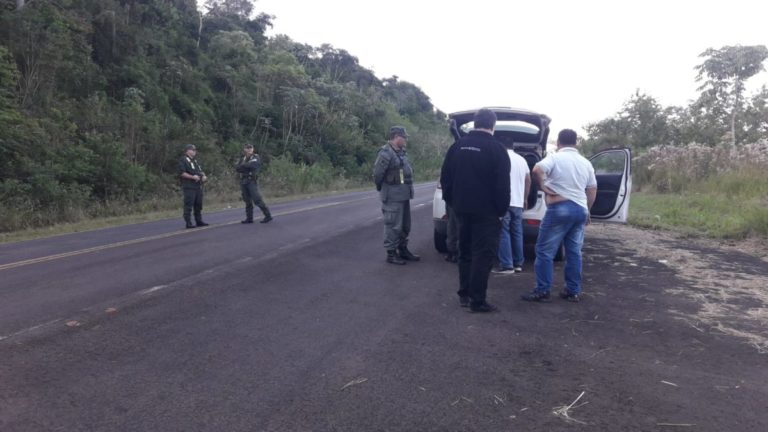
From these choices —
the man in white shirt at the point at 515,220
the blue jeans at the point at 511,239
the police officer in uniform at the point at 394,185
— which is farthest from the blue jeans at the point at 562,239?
the police officer in uniform at the point at 394,185

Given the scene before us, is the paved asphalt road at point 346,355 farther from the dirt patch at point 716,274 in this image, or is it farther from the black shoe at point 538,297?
the dirt patch at point 716,274

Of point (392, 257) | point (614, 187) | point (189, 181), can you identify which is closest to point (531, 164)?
point (614, 187)

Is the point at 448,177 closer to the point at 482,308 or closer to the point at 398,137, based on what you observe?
the point at 482,308

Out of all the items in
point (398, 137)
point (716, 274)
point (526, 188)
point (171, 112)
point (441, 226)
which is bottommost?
point (716, 274)

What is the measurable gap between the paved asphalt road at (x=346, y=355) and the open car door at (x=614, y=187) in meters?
1.19

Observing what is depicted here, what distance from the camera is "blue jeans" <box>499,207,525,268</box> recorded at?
835 centimetres

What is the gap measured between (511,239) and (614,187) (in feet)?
6.70

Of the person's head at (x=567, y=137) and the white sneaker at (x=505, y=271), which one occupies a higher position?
the person's head at (x=567, y=137)

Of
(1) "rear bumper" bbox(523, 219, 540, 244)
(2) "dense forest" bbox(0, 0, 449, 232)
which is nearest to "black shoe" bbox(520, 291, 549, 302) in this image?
(1) "rear bumper" bbox(523, 219, 540, 244)

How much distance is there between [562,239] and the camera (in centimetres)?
677

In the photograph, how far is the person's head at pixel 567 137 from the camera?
689 cm

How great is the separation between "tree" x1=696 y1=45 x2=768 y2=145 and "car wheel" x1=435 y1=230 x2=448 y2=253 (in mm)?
26540

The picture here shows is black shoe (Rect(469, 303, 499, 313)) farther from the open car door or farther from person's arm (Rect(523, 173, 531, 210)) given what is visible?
the open car door

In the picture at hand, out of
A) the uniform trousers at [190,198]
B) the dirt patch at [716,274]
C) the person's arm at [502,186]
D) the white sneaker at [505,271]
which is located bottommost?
the dirt patch at [716,274]
